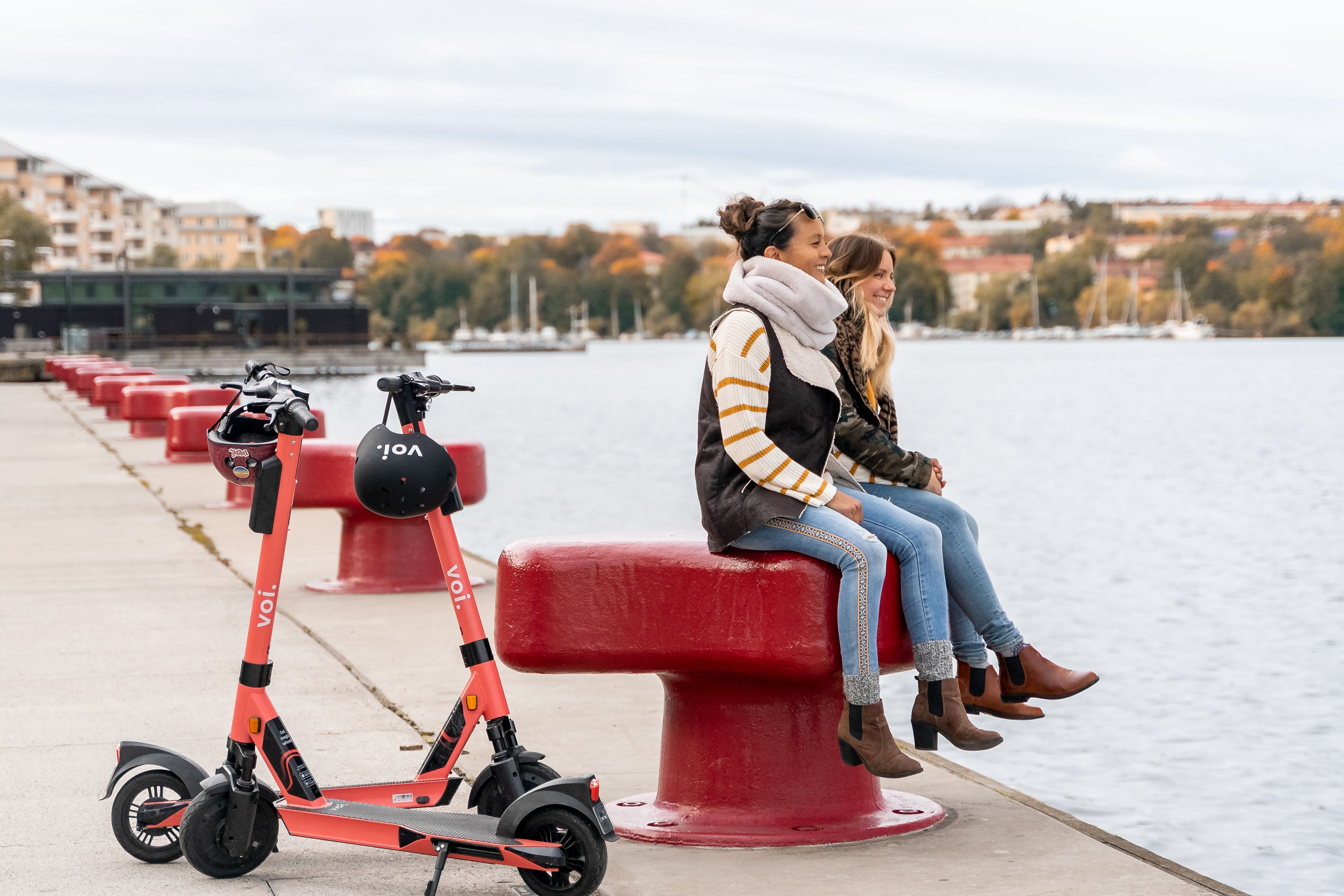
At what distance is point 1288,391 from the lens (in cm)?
9050

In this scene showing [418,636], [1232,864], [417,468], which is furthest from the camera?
[418,636]

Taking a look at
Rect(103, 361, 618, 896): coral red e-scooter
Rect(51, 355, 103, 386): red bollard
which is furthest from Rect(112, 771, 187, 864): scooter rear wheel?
Rect(51, 355, 103, 386): red bollard

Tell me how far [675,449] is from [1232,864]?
3991cm

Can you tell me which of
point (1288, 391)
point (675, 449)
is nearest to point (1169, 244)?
point (1288, 391)

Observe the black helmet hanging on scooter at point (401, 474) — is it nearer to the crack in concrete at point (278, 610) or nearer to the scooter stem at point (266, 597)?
the scooter stem at point (266, 597)

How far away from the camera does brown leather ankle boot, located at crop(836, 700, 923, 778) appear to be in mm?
4680

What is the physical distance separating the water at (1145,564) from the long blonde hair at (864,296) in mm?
849

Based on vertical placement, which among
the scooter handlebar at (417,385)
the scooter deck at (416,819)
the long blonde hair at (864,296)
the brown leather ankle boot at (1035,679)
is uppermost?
the long blonde hair at (864,296)

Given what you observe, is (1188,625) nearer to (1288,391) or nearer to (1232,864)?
(1232,864)

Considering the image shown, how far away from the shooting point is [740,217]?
510 cm

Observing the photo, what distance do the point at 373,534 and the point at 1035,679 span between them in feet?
19.5

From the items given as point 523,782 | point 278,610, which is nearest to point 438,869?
point 523,782

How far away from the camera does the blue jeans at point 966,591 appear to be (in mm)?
5074

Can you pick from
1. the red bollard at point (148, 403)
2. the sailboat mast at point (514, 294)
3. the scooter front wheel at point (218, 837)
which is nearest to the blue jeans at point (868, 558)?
the scooter front wheel at point (218, 837)
